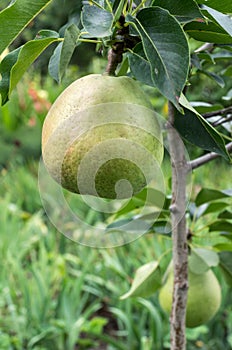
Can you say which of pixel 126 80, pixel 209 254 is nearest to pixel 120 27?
pixel 126 80

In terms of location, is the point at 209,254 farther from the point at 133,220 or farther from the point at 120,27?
the point at 120,27

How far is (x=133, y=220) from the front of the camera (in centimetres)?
88

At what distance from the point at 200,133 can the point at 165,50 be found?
14 cm

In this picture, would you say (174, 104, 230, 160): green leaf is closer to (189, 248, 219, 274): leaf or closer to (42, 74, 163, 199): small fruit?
(42, 74, 163, 199): small fruit

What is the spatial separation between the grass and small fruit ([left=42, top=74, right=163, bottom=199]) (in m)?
1.21

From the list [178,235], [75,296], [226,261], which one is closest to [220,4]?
[178,235]

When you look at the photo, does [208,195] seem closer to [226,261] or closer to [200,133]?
[226,261]

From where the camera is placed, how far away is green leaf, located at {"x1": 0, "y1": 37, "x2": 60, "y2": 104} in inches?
20.1

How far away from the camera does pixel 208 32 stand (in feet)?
1.87

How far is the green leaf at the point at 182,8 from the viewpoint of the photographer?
49 cm

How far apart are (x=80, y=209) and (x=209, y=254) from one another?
194 cm

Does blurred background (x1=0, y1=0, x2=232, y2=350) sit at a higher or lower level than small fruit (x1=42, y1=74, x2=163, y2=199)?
lower

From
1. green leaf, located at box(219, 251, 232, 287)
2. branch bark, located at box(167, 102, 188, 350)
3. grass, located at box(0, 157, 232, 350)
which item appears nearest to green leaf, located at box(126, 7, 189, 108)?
branch bark, located at box(167, 102, 188, 350)

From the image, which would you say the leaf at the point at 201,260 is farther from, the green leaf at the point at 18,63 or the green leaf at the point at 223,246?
the green leaf at the point at 18,63
